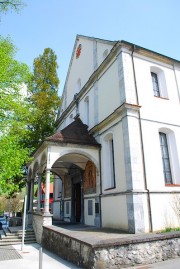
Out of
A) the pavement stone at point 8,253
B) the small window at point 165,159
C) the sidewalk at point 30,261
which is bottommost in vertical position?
the sidewalk at point 30,261

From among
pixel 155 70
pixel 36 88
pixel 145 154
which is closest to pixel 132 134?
pixel 145 154

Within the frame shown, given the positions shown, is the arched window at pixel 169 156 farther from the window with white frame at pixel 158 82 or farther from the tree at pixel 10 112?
the tree at pixel 10 112

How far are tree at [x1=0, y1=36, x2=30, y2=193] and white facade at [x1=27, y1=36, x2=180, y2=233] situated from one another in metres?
2.07

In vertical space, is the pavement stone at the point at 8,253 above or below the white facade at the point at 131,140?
below

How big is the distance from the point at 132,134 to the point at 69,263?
6.10m

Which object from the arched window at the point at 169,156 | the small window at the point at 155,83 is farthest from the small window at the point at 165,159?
the small window at the point at 155,83

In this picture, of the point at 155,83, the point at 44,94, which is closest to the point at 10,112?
the point at 155,83

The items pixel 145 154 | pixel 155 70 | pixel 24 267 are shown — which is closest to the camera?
pixel 24 267

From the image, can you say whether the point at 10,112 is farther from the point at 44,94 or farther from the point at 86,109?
the point at 44,94

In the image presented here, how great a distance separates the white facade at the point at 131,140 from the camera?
10492 millimetres

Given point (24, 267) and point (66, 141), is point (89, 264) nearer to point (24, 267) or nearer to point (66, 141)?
point (24, 267)

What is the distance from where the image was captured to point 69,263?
26.2 ft

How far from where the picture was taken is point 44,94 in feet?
75.6

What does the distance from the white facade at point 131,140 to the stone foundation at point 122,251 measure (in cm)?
188
